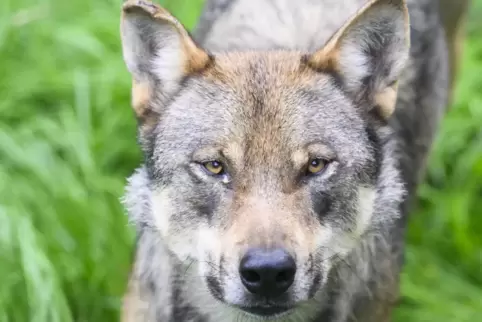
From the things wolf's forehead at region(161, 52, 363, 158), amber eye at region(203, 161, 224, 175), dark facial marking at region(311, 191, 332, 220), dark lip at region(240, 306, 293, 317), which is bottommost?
dark lip at region(240, 306, 293, 317)

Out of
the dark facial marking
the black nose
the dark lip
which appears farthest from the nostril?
the dark facial marking

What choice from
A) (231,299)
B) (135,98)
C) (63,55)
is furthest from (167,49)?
(63,55)

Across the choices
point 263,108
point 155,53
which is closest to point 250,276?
point 263,108

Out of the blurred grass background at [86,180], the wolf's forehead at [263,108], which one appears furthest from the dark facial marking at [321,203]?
the blurred grass background at [86,180]

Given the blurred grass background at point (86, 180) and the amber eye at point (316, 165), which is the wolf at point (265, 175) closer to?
the amber eye at point (316, 165)

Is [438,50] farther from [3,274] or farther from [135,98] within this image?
[3,274]

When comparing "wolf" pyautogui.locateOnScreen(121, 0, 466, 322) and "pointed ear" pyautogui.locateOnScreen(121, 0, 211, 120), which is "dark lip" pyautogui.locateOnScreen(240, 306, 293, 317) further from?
"pointed ear" pyautogui.locateOnScreen(121, 0, 211, 120)

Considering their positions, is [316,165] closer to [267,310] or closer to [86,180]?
[267,310]
